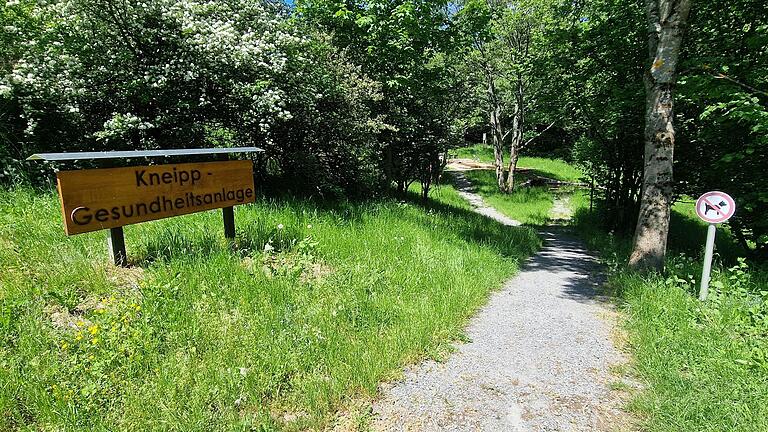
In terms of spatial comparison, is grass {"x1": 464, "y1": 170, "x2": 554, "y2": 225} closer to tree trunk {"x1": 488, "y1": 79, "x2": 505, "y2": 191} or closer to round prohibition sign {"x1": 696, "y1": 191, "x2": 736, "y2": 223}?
tree trunk {"x1": 488, "y1": 79, "x2": 505, "y2": 191}

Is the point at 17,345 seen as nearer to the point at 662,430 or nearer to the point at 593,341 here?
the point at 662,430

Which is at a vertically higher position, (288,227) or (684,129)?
(684,129)

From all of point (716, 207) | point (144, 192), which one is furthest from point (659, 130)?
point (144, 192)

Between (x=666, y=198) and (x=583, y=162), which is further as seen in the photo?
(x=583, y=162)

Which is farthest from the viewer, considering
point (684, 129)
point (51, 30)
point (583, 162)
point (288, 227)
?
point (583, 162)

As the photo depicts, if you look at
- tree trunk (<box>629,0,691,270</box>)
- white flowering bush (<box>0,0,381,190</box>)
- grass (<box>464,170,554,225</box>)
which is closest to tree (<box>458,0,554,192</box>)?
grass (<box>464,170,554,225</box>)

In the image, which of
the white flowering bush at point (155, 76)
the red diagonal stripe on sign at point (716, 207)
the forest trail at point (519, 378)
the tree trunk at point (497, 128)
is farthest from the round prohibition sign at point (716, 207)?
the tree trunk at point (497, 128)

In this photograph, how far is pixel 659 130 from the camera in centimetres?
602

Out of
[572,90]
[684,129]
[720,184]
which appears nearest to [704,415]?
[720,184]

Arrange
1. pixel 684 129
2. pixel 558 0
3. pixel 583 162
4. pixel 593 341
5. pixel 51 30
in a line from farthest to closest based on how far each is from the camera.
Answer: pixel 583 162
pixel 558 0
pixel 684 129
pixel 51 30
pixel 593 341

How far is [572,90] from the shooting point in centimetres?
1197

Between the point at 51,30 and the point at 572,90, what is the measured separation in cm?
1258

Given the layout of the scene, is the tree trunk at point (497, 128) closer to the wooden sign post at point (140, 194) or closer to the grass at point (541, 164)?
the grass at point (541, 164)

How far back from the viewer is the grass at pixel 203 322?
265cm
